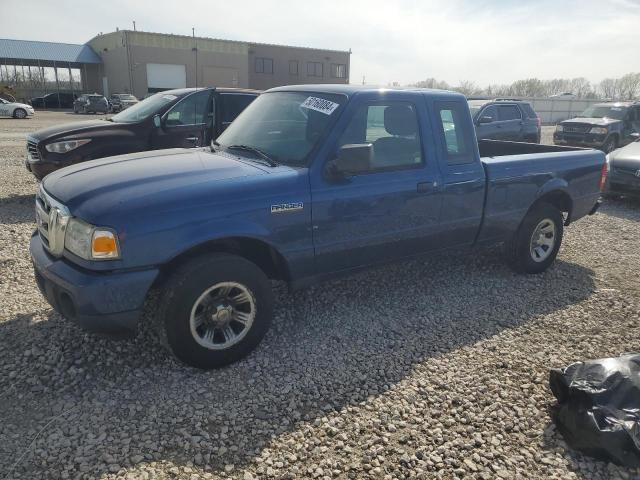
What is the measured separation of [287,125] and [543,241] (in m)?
3.31

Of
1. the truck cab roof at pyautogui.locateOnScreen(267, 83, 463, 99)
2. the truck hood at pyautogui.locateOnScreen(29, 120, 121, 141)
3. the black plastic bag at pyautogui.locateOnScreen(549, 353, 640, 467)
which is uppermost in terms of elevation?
the truck cab roof at pyautogui.locateOnScreen(267, 83, 463, 99)

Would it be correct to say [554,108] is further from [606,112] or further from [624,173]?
[624,173]

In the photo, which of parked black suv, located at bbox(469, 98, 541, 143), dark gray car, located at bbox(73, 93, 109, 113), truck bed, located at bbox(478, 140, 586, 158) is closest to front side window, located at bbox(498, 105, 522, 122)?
parked black suv, located at bbox(469, 98, 541, 143)

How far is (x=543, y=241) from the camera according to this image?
212 inches

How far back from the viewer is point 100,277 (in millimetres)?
2822

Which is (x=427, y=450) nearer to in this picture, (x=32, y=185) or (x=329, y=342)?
(x=329, y=342)

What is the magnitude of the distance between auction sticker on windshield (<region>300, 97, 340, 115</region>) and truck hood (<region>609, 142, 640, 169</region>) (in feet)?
25.0

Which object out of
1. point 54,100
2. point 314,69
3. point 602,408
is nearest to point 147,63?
point 54,100

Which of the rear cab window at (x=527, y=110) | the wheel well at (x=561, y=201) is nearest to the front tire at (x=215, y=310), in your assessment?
the wheel well at (x=561, y=201)

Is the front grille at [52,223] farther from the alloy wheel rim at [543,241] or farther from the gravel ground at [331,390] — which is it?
the alloy wheel rim at [543,241]

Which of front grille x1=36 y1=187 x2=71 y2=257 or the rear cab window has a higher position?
the rear cab window

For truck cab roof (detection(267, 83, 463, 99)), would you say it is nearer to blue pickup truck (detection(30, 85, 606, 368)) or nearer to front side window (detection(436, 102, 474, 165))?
blue pickup truck (detection(30, 85, 606, 368))

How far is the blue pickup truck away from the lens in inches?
114

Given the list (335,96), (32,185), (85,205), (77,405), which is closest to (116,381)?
(77,405)
